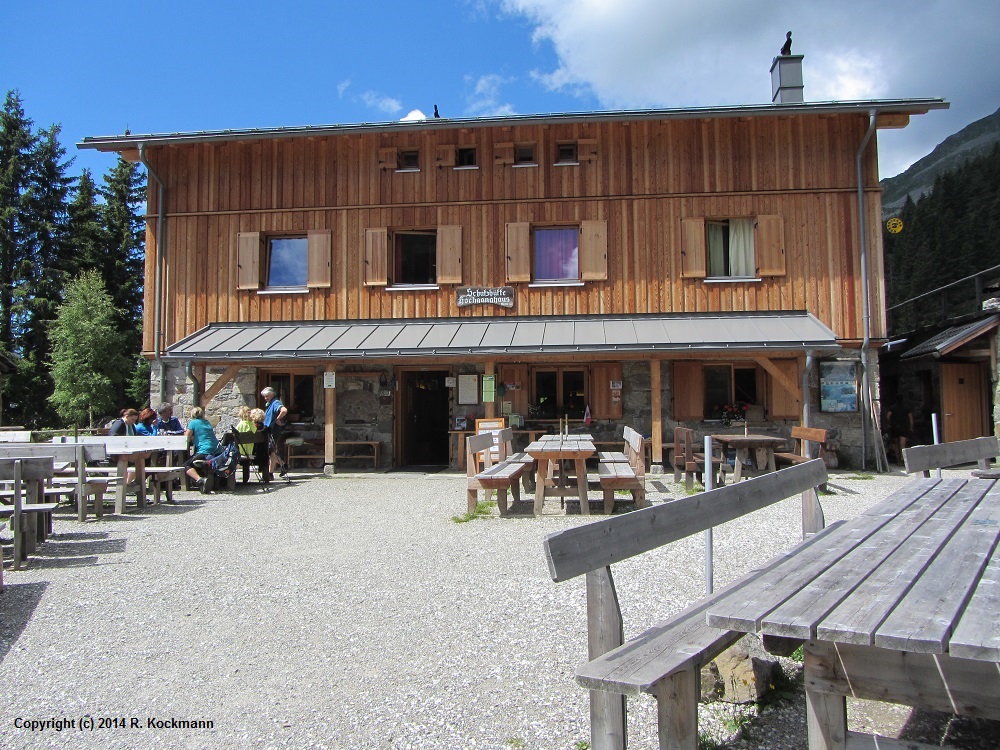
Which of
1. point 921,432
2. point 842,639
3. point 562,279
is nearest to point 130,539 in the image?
point 842,639

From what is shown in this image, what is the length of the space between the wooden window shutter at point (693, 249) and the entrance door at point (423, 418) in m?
5.48

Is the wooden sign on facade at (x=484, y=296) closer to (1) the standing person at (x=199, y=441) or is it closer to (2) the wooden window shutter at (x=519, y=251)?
(2) the wooden window shutter at (x=519, y=251)

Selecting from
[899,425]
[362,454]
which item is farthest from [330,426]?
[899,425]

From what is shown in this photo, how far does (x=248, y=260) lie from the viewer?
48.7 ft

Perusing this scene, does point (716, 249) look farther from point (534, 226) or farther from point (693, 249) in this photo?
point (534, 226)

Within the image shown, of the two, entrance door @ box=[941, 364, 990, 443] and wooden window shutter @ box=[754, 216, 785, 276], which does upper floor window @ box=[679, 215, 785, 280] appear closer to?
wooden window shutter @ box=[754, 216, 785, 276]

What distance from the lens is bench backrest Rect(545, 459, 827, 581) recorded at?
2.10 metres

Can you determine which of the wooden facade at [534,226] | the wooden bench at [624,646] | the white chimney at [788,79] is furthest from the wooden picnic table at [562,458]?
the white chimney at [788,79]

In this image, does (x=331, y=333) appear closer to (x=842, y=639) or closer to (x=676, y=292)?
(x=676, y=292)

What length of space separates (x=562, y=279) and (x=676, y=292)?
7.40ft

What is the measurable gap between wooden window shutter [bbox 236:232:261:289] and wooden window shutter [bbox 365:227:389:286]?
229cm

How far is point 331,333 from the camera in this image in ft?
46.1

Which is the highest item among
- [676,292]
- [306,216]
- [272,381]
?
[306,216]

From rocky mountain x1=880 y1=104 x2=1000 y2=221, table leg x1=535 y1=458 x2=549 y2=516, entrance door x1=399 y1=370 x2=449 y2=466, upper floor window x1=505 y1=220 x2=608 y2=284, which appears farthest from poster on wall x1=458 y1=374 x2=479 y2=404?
rocky mountain x1=880 y1=104 x2=1000 y2=221
